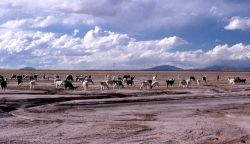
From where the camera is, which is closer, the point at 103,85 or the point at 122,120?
the point at 122,120

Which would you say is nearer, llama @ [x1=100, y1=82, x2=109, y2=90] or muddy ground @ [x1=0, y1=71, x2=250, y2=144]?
muddy ground @ [x1=0, y1=71, x2=250, y2=144]

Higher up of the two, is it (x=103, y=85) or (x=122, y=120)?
(x=103, y=85)

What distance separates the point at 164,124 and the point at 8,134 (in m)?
8.41

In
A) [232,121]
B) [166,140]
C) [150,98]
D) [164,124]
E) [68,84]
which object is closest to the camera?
[166,140]

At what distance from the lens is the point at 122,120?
2744cm

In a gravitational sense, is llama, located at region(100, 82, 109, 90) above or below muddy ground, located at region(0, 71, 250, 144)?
above

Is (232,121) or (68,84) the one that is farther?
(68,84)

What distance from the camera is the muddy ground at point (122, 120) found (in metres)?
21.2

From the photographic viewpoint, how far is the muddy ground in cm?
2116

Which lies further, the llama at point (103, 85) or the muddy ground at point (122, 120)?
the llama at point (103, 85)

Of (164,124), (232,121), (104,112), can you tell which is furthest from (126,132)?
(104,112)

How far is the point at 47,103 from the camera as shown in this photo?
3703cm

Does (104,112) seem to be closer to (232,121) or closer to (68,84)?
(232,121)

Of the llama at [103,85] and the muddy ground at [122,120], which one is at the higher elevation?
the llama at [103,85]
